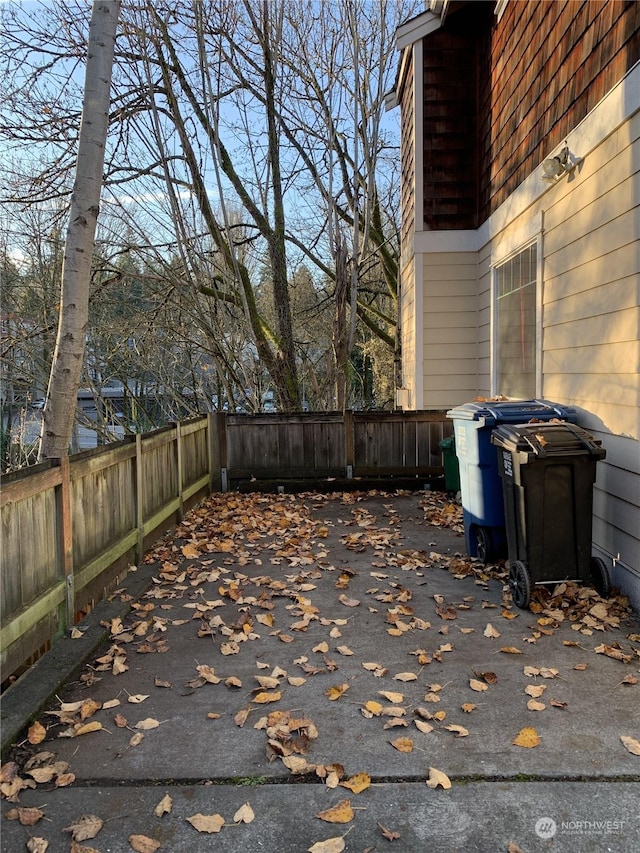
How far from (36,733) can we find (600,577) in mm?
3606

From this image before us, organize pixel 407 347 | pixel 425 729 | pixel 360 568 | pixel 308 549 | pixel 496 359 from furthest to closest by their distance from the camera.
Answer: pixel 407 347 → pixel 496 359 → pixel 308 549 → pixel 360 568 → pixel 425 729

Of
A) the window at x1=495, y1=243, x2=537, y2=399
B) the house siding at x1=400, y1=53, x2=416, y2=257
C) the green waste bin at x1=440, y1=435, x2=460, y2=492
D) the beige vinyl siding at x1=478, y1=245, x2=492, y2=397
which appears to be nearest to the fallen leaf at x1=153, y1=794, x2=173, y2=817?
the window at x1=495, y1=243, x2=537, y2=399

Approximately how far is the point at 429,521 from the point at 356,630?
304 centimetres

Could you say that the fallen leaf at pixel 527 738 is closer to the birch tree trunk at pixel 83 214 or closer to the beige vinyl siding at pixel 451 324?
the birch tree trunk at pixel 83 214

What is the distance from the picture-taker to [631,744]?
8.32ft

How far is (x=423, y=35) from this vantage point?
840cm

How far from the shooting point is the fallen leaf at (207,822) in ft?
6.88

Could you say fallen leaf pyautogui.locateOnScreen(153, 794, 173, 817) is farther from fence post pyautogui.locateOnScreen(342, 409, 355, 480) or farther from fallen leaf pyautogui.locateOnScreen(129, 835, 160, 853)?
fence post pyautogui.locateOnScreen(342, 409, 355, 480)

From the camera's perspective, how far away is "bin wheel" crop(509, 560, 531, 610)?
4102 millimetres

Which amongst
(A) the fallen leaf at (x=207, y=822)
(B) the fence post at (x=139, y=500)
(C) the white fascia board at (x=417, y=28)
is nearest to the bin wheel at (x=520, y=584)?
(A) the fallen leaf at (x=207, y=822)

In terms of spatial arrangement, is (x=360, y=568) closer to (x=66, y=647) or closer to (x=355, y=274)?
(x=66, y=647)

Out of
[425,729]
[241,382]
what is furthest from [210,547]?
[241,382]

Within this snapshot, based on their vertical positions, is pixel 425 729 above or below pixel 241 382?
below

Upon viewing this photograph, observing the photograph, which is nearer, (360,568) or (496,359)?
(360,568)
